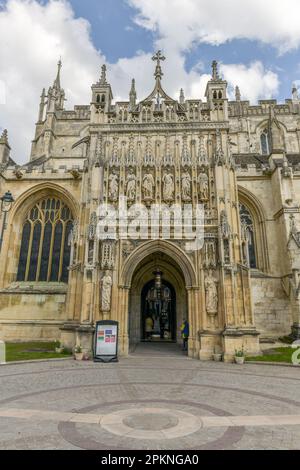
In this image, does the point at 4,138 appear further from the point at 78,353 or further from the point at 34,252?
the point at 78,353

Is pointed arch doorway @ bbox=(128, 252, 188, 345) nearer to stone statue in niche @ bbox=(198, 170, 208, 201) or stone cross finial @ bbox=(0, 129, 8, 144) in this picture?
stone statue in niche @ bbox=(198, 170, 208, 201)

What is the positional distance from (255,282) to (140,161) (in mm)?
10314

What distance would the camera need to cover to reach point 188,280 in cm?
1432

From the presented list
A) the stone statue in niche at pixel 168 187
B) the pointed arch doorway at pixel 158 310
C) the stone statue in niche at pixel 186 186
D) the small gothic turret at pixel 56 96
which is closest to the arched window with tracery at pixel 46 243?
the pointed arch doorway at pixel 158 310

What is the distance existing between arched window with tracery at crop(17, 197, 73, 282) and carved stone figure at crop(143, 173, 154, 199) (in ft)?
25.6

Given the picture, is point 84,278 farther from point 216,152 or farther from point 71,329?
point 216,152

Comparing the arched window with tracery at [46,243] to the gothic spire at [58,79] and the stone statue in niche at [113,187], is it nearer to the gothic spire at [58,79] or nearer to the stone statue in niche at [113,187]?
the stone statue in niche at [113,187]

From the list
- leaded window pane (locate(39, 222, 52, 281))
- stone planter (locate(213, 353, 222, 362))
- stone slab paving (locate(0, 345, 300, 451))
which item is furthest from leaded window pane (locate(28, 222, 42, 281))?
stone planter (locate(213, 353, 222, 362))

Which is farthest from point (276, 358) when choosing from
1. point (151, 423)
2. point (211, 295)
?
point (151, 423)

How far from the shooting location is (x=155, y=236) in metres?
14.9

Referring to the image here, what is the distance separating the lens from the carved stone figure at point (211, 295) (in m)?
13.6

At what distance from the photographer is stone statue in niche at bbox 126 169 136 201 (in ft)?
51.2

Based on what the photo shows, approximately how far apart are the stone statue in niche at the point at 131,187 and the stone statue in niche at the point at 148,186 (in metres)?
0.59
